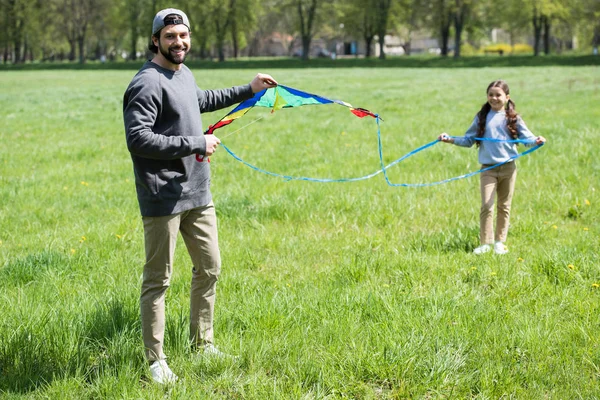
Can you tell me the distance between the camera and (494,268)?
16.4 feet

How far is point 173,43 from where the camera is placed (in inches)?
131

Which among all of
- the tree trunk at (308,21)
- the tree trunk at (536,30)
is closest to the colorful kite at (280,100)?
the tree trunk at (536,30)

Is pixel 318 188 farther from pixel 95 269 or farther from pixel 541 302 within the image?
pixel 541 302

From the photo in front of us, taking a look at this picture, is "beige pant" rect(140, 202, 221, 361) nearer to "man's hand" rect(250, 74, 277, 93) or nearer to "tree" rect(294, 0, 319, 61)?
"man's hand" rect(250, 74, 277, 93)

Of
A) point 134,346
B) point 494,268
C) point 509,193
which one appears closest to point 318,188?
point 509,193

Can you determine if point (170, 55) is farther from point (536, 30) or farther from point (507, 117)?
point (536, 30)

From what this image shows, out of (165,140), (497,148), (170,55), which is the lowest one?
(497,148)

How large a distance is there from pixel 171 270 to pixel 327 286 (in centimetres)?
162

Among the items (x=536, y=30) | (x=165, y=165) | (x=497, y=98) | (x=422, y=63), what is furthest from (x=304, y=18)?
(x=165, y=165)

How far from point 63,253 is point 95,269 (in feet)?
1.85

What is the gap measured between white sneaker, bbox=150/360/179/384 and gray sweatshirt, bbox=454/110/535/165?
133 inches

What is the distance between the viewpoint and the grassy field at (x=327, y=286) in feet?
11.2

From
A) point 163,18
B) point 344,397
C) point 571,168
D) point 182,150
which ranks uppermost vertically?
point 163,18

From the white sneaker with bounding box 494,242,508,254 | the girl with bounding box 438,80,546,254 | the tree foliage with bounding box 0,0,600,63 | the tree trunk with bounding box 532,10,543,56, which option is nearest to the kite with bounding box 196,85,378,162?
the girl with bounding box 438,80,546,254
